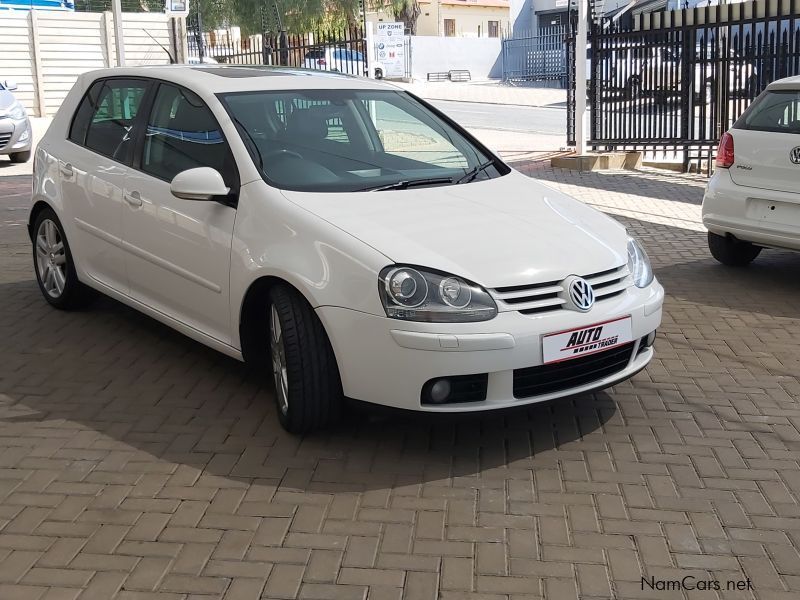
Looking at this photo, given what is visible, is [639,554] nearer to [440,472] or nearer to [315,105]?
[440,472]

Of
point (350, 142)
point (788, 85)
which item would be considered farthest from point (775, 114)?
point (350, 142)

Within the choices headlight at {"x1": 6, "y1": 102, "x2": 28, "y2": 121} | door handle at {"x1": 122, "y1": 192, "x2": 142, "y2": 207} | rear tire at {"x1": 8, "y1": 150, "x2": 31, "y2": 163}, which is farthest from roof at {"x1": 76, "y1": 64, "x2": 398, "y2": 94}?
rear tire at {"x1": 8, "y1": 150, "x2": 31, "y2": 163}

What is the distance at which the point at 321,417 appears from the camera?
14.6 feet

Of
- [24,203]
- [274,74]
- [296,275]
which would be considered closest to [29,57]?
[24,203]

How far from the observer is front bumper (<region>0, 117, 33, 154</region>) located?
51.2 ft

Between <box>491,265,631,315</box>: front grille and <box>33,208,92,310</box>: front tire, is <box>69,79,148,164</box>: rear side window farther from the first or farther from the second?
<box>491,265,631,315</box>: front grille

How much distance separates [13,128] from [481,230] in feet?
42.7

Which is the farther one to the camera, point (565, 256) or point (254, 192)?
point (254, 192)

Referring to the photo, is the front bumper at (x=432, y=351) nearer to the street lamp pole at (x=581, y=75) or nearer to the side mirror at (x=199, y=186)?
the side mirror at (x=199, y=186)

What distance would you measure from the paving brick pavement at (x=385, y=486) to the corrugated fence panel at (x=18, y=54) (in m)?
20.4

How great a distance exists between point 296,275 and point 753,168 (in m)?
4.29

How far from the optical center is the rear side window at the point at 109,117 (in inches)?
229

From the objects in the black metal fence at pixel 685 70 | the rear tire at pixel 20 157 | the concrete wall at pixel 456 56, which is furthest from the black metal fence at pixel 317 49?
the concrete wall at pixel 456 56

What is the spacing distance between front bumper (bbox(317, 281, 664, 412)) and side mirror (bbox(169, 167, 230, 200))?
3.03 ft
